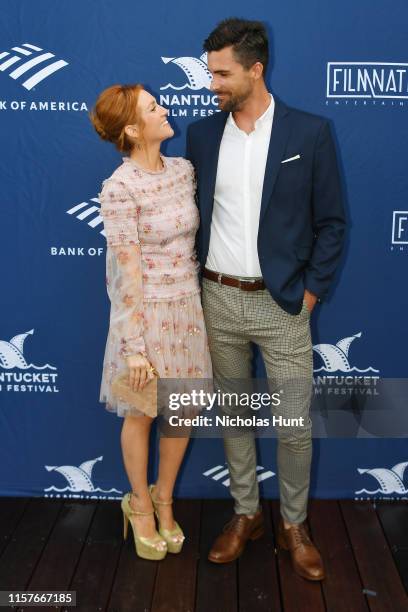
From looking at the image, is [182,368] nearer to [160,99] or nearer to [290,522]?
[290,522]

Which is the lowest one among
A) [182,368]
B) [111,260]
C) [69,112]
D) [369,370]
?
[369,370]

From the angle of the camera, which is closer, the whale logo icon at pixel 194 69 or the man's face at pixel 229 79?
the man's face at pixel 229 79

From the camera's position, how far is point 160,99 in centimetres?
280

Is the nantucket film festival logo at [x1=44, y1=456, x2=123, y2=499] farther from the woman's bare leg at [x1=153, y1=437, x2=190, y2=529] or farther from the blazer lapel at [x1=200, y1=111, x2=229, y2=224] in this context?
the blazer lapel at [x1=200, y1=111, x2=229, y2=224]

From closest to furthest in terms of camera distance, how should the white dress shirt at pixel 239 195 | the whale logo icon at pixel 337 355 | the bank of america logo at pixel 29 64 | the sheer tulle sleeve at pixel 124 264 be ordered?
1. the sheer tulle sleeve at pixel 124 264
2. the white dress shirt at pixel 239 195
3. the bank of america logo at pixel 29 64
4. the whale logo icon at pixel 337 355

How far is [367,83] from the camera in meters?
2.75

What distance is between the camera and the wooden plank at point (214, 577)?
2555mm

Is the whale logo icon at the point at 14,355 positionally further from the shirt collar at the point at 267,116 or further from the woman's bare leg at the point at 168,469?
the shirt collar at the point at 267,116

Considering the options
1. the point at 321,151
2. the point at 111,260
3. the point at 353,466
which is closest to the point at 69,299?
the point at 111,260

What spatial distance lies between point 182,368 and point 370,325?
0.89m

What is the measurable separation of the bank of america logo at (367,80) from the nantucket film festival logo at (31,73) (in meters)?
0.96

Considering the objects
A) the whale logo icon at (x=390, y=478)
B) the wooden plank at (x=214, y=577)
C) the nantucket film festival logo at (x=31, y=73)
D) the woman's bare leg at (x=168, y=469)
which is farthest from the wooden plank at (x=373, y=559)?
the nantucket film festival logo at (x=31, y=73)

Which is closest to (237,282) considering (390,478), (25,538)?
(390,478)

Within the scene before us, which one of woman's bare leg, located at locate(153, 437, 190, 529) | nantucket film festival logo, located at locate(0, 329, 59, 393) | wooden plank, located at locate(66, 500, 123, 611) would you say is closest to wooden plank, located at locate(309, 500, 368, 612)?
woman's bare leg, located at locate(153, 437, 190, 529)
